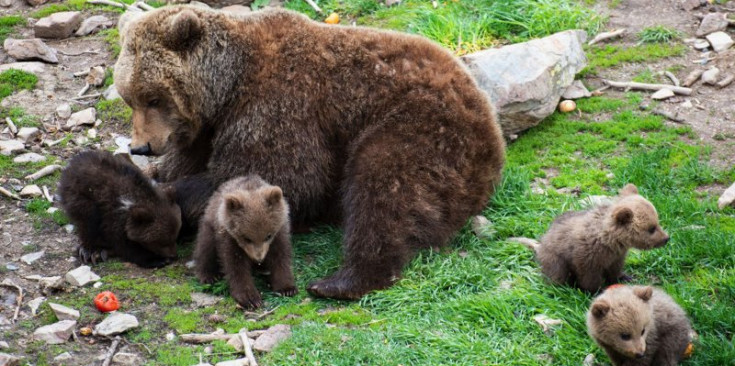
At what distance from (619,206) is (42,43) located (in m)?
8.16

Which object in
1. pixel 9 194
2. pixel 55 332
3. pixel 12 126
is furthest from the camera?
pixel 12 126

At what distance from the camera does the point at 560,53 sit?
33.8 feet

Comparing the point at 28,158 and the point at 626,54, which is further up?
the point at 626,54

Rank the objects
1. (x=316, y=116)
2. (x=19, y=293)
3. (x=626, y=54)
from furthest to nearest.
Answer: (x=626, y=54)
(x=316, y=116)
(x=19, y=293)

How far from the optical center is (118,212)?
26.3ft

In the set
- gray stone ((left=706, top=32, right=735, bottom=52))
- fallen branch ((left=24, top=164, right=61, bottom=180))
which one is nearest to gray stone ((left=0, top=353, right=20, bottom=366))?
fallen branch ((left=24, top=164, right=61, bottom=180))

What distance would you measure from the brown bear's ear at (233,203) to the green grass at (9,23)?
6.88 m

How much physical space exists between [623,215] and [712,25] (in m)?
5.74

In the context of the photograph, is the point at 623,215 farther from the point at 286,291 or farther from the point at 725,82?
the point at 725,82

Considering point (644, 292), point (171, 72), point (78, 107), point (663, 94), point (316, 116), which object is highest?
point (171, 72)

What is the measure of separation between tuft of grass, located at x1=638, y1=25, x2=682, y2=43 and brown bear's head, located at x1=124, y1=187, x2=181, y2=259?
6613mm

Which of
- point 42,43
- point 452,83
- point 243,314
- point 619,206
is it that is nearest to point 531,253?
point 619,206

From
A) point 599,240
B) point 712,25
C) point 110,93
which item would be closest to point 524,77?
point 712,25

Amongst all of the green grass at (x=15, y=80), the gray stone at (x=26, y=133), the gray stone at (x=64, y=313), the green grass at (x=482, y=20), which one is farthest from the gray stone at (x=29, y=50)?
the gray stone at (x=64, y=313)
